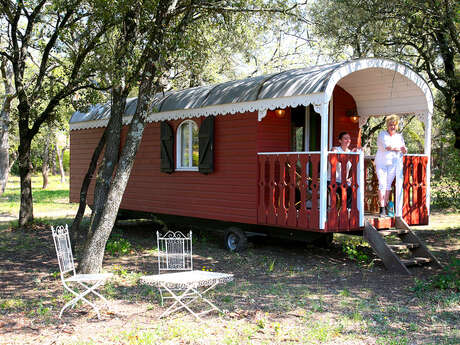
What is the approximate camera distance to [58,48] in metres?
12.2

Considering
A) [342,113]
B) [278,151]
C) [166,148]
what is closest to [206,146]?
[166,148]

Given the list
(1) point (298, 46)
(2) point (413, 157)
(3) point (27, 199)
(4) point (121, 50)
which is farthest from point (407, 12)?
(1) point (298, 46)

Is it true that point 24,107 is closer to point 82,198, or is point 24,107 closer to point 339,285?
point 82,198

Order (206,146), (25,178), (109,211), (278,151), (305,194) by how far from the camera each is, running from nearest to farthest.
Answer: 1. (109,211)
2. (305,194)
3. (278,151)
4. (206,146)
5. (25,178)

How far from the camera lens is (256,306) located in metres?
6.38

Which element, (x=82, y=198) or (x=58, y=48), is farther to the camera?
(x=58, y=48)

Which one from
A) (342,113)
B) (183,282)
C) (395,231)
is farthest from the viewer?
(342,113)

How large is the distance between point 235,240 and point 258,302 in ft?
13.1

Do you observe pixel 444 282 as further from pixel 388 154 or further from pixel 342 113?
pixel 342 113

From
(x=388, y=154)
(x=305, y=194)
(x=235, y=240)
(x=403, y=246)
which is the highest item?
(x=388, y=154)

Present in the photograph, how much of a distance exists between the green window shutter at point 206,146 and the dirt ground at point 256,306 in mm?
1925

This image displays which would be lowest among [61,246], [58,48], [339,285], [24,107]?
[339,285]

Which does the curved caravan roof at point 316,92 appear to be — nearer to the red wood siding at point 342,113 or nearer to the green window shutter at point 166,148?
the red wood siding at point 342,113

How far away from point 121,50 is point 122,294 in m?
4.23
